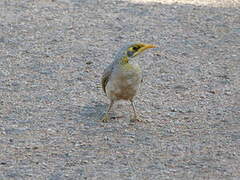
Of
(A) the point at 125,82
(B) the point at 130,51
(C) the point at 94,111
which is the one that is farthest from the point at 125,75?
(C) the point at 94,111

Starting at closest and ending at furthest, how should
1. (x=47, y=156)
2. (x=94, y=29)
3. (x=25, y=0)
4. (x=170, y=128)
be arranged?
(x=47, y=156)
(x=170, y=128)
(x=94, y=29)
(x=25, y=0)

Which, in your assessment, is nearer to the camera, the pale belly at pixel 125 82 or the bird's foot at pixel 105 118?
the pale belly at pixel 125 82

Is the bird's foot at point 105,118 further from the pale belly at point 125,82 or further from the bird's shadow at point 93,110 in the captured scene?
the pale belly at point 125,82

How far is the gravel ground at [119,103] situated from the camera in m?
6.63

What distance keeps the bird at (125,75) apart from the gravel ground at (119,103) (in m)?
0.42

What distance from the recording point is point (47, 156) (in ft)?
22.2

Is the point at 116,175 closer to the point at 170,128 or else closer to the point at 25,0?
the point at 170,128

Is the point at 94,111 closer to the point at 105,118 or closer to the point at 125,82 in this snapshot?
the point at 105,118

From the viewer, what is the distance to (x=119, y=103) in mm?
8375

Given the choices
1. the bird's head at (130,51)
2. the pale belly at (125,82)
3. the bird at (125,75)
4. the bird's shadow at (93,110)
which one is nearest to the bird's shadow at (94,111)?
the bird's shadow at (93,110)

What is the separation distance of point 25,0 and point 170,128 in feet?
19.5

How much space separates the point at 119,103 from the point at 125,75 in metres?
1.06

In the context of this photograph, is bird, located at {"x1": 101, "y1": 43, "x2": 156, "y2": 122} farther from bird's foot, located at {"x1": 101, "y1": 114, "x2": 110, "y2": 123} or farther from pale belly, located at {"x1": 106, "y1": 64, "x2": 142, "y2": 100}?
bird's foot, located at {"x1": 101, "y1": 114, "x2": 110, "y2": 123}

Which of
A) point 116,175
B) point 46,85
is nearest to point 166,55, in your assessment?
point 46,85
